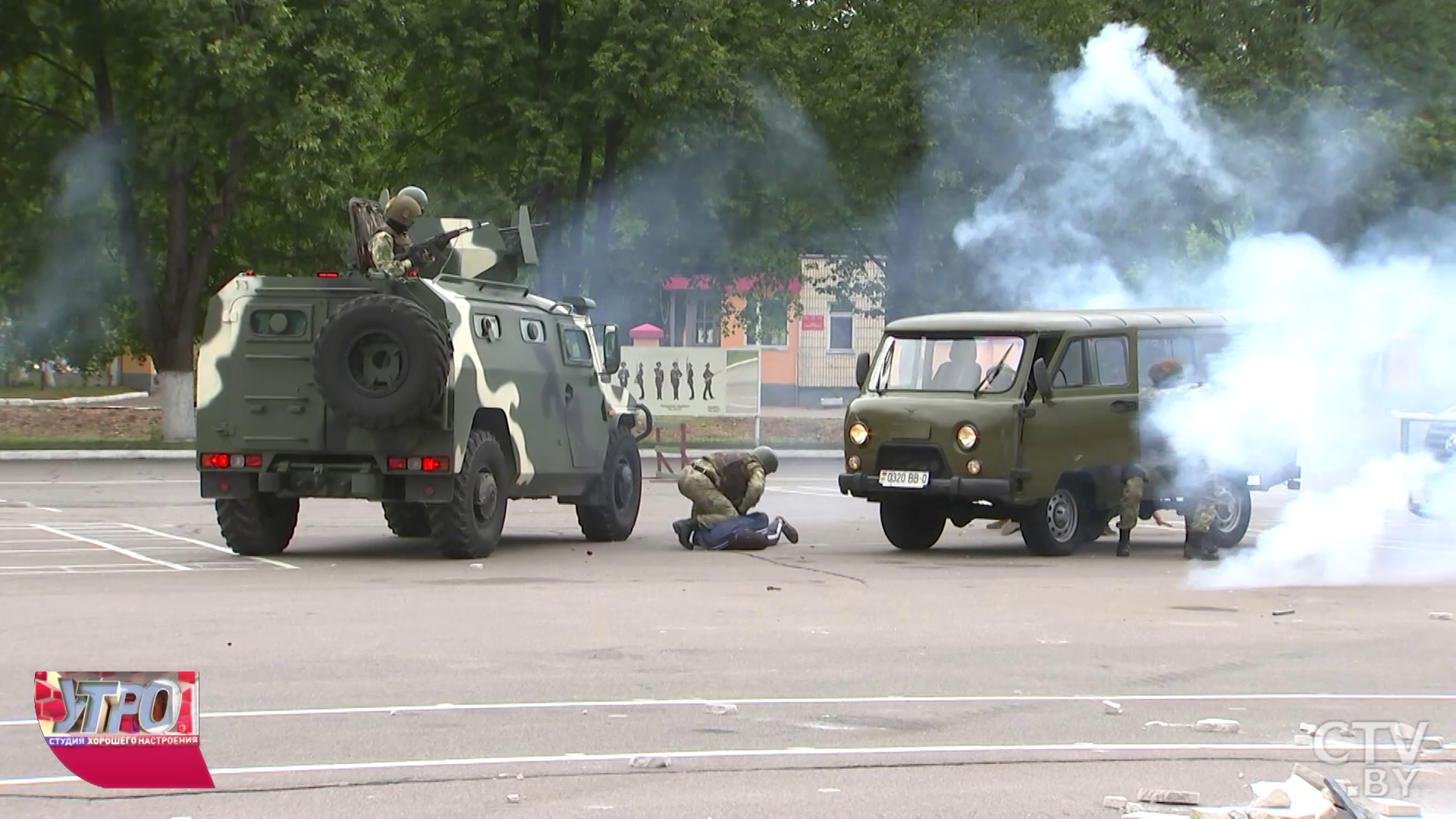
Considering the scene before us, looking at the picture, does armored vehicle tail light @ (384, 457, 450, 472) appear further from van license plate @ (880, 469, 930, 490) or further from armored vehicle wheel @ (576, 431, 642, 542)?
van license plate @ (880, 469, 930, 490)

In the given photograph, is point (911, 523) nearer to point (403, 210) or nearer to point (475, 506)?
point (475, 506)

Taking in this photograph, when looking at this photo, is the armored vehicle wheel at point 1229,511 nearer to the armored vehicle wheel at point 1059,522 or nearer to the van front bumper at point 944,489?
the armored vehicle wheel at point 1059,522

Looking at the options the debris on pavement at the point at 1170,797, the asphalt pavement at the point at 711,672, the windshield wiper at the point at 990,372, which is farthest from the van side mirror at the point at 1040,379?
the debris on pavement at the point at 1170,797

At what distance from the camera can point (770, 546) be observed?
61.6 ft

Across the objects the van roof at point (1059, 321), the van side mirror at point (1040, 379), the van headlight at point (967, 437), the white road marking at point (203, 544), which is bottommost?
the white road marking at point (203, 544)

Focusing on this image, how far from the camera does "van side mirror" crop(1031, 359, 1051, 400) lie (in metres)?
17.3

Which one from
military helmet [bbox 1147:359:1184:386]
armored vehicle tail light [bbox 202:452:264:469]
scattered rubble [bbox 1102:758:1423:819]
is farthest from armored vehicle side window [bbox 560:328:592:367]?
scattered rubble [bbox 1102:758:1423:819]

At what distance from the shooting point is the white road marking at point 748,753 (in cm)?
757

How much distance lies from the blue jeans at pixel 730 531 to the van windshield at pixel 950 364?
165cm

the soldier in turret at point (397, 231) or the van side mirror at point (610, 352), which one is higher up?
the soldier in turret at point (397, 231)

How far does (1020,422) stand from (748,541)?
2813 millimetres

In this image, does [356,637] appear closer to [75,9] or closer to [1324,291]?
[1324,291]

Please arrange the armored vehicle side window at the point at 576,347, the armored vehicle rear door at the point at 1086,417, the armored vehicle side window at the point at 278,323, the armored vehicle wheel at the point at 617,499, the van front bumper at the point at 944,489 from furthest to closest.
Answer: the armored vehicle wheel at the point at 617,499 → the armored vehicle side window at the point at 576,347 → the armored vehicle rear door at the point at 1086,417 → the van front bumper at the point at 944,489 → the armored vehicle side window at the point at 278,323

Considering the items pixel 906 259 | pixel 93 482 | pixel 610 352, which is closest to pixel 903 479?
pixel 610 352
